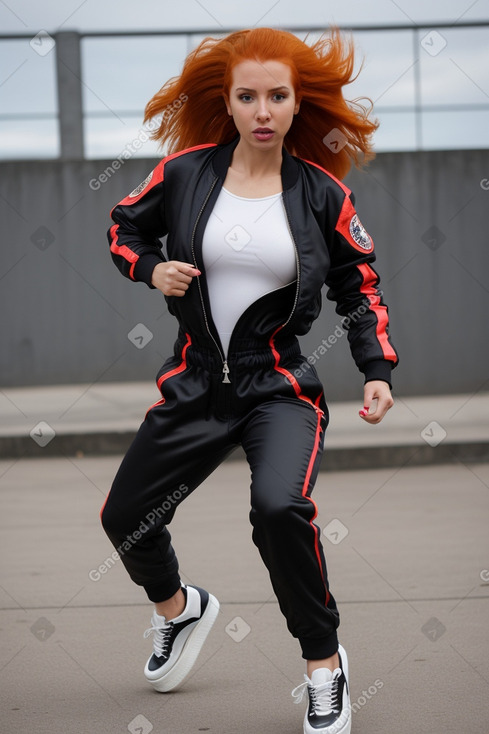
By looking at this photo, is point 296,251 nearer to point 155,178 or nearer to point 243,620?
point 155,178

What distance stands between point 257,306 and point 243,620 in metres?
1.51

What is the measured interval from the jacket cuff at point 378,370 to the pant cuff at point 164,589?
86cm

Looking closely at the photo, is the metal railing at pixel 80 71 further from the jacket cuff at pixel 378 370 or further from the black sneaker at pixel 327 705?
the black sneaker at pixel 327 705

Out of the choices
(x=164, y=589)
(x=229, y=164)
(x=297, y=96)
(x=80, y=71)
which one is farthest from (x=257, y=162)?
(x=80, y=71)

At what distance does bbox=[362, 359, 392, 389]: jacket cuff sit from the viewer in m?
2.97

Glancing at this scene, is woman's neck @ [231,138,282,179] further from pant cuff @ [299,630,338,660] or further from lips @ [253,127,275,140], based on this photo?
pant cuff @ [299,630,338,660]

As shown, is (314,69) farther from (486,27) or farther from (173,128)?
(486,27)

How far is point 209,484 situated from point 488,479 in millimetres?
1817

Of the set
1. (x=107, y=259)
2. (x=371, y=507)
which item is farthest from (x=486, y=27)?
(x=371, y=507)

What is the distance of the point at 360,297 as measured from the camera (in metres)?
3.04

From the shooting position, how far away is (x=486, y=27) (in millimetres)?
11273

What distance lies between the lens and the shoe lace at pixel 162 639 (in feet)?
10.8

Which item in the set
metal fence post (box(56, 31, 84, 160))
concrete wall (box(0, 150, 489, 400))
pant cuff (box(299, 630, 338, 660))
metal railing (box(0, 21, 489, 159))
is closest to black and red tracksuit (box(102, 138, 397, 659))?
pant cuff (box(299, 630, 338, 660))

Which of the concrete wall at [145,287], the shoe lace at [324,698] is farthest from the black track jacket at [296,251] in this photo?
the concrete wall at [145,287]
